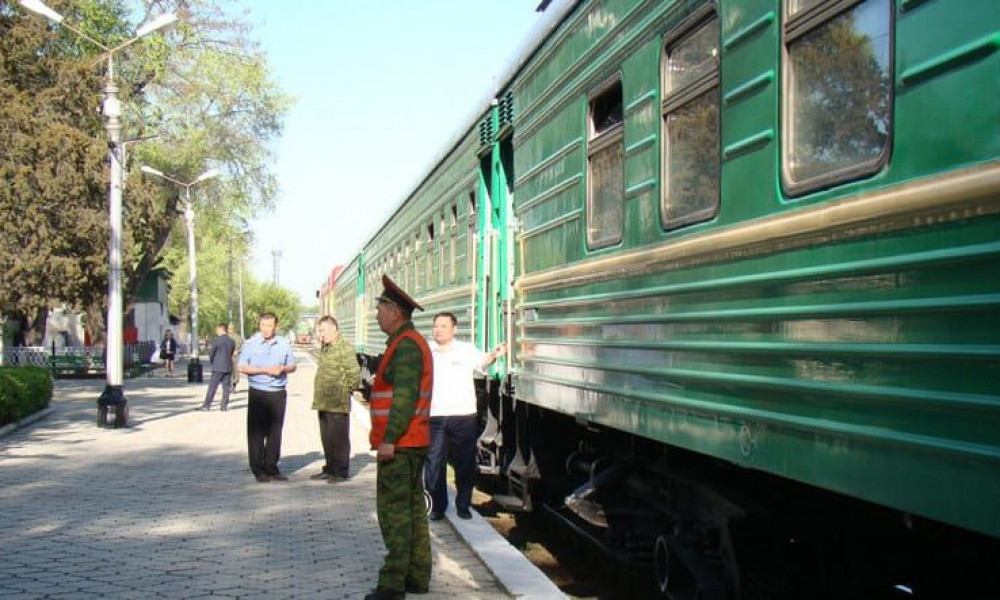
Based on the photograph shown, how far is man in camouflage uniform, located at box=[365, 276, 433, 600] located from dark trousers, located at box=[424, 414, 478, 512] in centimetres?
256

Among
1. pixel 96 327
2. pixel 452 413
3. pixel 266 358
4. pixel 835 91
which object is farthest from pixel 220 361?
pixel 96 327

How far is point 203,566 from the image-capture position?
23.6 feet

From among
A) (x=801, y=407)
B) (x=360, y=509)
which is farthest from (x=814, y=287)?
(x=360, y=509)

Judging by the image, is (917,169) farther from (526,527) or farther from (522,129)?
(526,527)

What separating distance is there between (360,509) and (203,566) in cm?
252

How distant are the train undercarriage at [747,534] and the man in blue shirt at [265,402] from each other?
12.5 feet

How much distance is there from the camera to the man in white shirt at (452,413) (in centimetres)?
902

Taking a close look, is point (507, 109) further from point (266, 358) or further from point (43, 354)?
point (43, 354)

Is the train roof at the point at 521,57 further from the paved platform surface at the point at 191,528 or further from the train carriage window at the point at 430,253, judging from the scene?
the paved platform surface at the point at 191,528

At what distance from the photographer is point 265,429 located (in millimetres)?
11266

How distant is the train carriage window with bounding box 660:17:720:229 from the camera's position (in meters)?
4.88

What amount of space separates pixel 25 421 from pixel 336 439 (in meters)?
9.10

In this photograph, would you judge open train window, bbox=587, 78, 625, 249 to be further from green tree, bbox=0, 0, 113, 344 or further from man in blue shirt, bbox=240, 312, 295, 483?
green tree, bbox=0, 0, 113, 344

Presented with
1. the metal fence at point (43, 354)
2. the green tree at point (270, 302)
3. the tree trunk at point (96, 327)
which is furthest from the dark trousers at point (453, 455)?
the green tree at point (270, 302)
